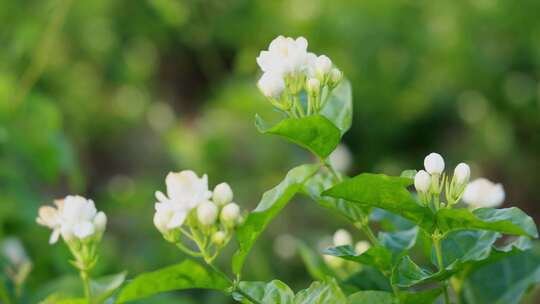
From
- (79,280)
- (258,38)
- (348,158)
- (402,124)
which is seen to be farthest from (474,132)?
(79,280)

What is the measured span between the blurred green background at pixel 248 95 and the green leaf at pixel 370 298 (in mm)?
1182

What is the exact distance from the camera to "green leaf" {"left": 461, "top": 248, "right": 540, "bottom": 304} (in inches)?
44.2

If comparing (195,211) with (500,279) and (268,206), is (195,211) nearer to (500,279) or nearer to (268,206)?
(268,206)

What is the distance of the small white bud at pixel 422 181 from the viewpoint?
87 centimetres

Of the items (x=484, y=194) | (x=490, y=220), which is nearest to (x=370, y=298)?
(x=490, y=220)

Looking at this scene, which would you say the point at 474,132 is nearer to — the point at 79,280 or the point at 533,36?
the point at 533,36

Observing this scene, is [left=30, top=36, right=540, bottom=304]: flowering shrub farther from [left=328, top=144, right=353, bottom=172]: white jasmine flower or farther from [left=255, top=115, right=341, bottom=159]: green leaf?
[left=328, top=144, right=353, bottom=172]: white jasmine flower

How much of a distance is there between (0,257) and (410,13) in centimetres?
232

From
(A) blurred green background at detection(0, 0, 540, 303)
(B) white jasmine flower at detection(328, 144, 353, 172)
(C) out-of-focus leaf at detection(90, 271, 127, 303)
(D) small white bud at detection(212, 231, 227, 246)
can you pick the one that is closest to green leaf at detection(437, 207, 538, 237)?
(D) small white bud at detection(212, 231, 227, 246)

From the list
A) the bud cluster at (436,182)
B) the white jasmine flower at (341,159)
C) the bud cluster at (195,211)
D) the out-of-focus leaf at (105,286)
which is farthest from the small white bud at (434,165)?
the white jasmine flower at (341,159)

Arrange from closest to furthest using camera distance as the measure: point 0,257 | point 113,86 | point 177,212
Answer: point 177,212 < point 0,257 < point 113,86

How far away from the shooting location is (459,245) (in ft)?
3.24

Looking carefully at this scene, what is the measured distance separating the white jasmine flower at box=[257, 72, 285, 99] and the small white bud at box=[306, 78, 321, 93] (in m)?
0.03

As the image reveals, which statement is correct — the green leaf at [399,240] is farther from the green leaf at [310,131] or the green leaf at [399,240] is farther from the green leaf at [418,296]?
the green leaf at [310,131]
